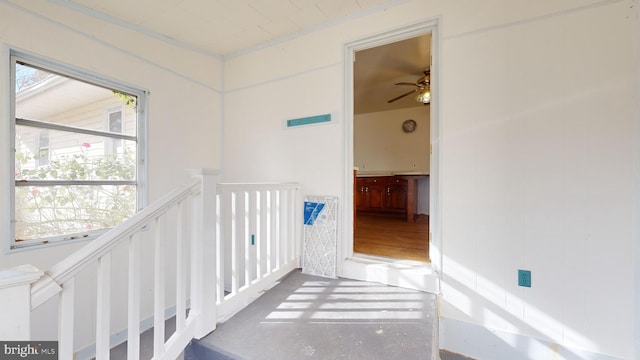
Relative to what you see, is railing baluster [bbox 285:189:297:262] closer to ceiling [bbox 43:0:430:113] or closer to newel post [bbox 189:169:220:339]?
newel post [bbox 189:169:220:339]

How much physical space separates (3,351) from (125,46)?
2.53 m

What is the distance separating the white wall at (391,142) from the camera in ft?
17.8

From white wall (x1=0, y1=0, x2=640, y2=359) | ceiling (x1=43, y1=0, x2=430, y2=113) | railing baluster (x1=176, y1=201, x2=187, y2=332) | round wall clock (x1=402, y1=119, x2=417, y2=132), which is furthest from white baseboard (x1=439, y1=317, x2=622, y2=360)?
round wall clock (x1=402, y1=119, x2=417, y2=132)

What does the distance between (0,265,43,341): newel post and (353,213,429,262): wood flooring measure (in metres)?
2.32

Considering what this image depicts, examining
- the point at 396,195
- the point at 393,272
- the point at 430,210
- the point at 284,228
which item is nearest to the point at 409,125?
the point at 396,195

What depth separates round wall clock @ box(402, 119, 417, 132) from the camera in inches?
217

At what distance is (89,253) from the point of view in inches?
35.8

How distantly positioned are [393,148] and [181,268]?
526cm

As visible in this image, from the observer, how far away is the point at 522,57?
5.55 ft

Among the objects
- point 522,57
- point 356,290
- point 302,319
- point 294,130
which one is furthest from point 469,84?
point 302,319

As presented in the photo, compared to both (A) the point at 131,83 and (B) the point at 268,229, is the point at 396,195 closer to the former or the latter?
(B) the point at 268,229

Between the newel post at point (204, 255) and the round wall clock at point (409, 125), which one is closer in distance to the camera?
the newel post at point (204, 255)

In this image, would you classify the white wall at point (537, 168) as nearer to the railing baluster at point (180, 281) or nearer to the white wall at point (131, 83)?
the railing baluster at point (180, 281)

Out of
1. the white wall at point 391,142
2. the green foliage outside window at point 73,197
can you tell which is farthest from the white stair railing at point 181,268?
the white wall at point 391,142
